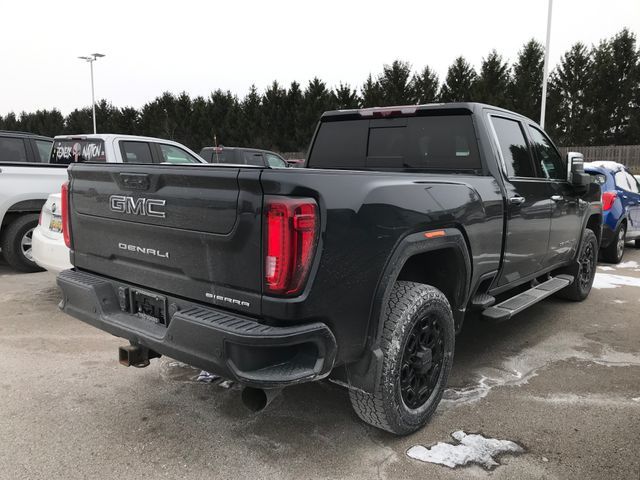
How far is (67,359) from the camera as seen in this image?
13.4ft

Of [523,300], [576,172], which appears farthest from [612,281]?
[523,300]

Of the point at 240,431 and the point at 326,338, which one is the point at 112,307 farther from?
the point at 326,338

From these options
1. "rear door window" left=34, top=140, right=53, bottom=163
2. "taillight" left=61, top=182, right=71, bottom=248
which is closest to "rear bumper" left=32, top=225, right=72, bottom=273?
"taillight" left=61, top=182, right=71, bottom=248

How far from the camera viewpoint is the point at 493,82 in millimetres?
39750

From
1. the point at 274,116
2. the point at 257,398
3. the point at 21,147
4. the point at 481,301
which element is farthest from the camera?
the point at 274,116

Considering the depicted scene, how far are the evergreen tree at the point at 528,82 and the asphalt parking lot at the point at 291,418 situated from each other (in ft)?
123

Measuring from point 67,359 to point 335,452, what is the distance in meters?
2.42

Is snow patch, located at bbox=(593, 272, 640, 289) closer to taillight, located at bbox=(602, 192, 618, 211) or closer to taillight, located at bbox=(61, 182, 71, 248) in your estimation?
taillight, located at bbox=(602, 192, 618, 211)

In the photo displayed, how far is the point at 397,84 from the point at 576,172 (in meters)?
40.2

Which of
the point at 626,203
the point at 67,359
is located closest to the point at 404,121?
the point at 67,359

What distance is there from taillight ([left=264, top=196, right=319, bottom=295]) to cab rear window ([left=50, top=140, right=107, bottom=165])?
5.21m

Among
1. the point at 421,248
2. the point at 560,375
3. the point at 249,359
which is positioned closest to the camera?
the point at 249,359

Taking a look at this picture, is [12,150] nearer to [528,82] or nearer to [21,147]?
[21,147]

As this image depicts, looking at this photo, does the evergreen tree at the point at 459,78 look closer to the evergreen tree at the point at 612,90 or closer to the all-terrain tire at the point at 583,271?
the evergreen tree at the point at 612,90
